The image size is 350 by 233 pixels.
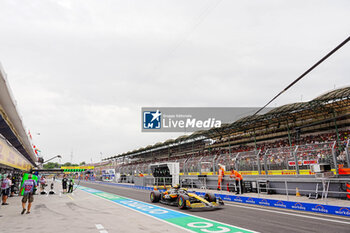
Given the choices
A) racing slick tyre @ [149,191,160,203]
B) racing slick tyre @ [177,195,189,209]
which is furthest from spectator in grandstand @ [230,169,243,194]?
racing slick tyre @ [177,195,189,209]

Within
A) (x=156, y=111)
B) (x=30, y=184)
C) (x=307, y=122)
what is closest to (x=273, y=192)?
(x=30, y=184)

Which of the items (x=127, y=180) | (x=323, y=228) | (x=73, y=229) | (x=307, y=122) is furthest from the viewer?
(x=127, y=180)

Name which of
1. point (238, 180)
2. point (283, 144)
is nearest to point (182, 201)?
point (238, 180)

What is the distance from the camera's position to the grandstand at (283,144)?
1105 cm

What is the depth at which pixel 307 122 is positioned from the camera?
2678 centimetres

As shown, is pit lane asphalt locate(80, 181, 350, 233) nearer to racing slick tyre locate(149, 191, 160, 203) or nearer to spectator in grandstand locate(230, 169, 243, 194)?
racing slick tyre locate(149, 191, 160, 203)

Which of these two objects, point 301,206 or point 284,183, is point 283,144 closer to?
point 284,183

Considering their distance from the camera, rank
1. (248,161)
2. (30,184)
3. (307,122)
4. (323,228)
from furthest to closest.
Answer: (307,122)
(248,161)
(30,184)
(323,228)

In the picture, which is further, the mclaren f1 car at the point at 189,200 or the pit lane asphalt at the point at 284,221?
the mclaren f1 car at the point at 189,200

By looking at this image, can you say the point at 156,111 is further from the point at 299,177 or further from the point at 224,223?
the point at 224,223

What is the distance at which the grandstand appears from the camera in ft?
36.2

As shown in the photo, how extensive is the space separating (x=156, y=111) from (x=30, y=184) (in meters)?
26.4

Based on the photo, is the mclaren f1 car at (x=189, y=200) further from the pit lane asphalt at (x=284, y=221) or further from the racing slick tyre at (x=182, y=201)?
the pit lane asphalt at (x=284, y=221)

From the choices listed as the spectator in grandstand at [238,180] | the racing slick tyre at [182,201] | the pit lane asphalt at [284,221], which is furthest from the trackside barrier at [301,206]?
the racing slick tyre at [182,201]
